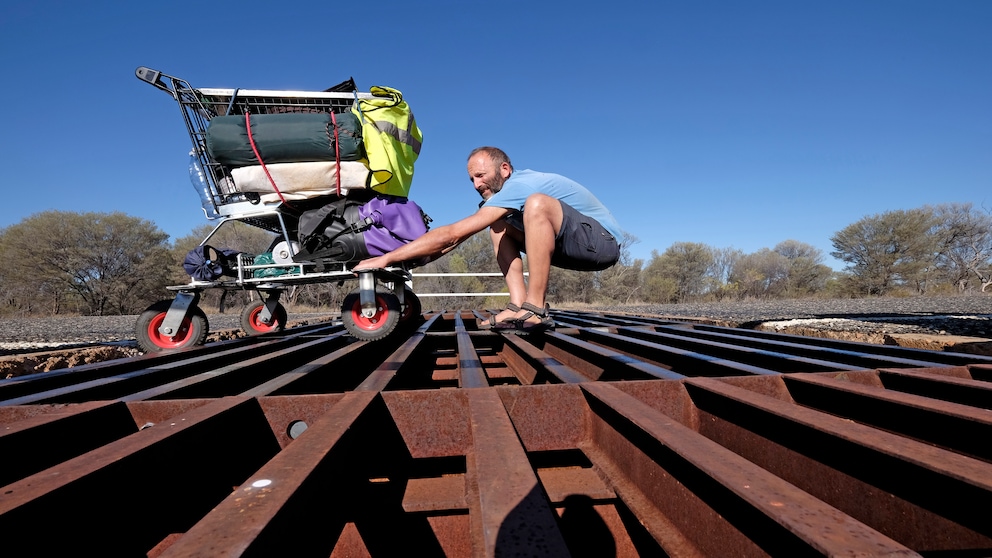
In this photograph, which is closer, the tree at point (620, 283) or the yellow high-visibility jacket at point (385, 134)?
the yellow high-visibility jacket at point (385, 134)

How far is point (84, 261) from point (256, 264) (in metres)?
34.0

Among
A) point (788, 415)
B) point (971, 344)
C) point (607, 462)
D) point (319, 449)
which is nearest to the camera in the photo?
point (319, 449)

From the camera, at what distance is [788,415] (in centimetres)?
95

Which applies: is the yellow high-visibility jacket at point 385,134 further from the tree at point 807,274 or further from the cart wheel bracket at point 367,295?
the tree at point 807,274

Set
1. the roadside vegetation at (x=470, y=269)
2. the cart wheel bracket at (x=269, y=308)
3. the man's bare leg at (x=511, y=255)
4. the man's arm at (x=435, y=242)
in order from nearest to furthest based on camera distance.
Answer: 1. the man's arm at (x=435, y=242)
2. the man's bare leg at (x=511, y=255)
3. the cart wheel bracket at (x=269, y=308)
4. the roadside vegetation at (x=470, y=269)

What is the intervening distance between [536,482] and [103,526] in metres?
0.75

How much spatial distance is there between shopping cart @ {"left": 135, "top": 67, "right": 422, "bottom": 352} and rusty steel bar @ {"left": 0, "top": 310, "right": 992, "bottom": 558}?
4.85 feet

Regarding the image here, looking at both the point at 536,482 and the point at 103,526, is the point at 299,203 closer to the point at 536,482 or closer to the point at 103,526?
the point at 103,526

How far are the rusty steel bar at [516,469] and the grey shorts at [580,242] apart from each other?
1.88 m

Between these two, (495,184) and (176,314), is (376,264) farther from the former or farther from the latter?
(176,314)

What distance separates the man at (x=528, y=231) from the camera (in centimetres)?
301

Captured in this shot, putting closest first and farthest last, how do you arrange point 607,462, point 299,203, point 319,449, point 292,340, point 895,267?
point 319,449, point 607,462, point 292,340, point 299,203, point 895,267

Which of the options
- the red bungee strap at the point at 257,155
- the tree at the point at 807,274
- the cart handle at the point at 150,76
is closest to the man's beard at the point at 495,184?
the red bungee strap at the point at 257,155

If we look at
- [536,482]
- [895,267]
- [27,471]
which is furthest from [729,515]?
[895,267]
